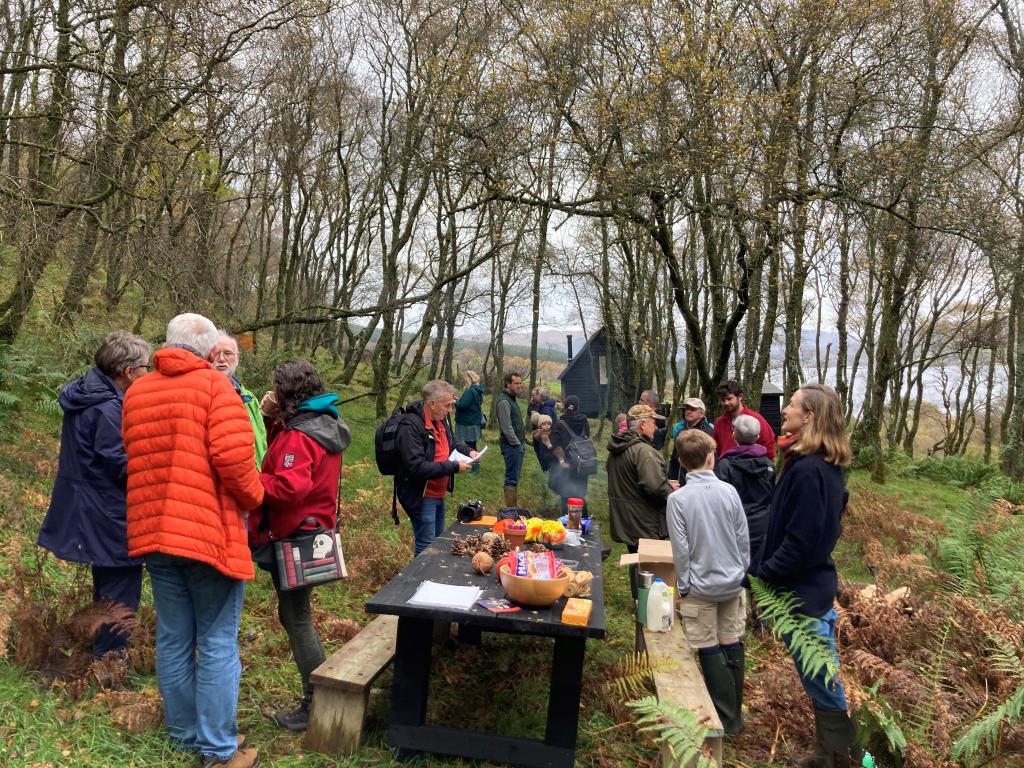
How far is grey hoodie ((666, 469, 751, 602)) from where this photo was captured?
415 centimetres

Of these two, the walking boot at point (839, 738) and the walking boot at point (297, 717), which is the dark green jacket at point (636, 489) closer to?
the walking boot at point (839, 738)

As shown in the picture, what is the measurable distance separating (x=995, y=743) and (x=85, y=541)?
15.3ft

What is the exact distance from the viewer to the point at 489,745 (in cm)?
361

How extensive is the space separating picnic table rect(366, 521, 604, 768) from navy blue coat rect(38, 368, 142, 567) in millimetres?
1552

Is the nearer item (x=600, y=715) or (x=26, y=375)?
(x=600, y=715)

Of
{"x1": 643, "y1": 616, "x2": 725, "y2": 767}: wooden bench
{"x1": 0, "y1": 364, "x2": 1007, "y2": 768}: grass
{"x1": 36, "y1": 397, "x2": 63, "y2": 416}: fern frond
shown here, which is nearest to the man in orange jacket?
{"x1": 0, "y1": 364, "x2": 1007, "y2": 768}: grass

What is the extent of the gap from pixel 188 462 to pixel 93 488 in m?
1.26

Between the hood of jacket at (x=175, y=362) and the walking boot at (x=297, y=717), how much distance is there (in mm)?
1964

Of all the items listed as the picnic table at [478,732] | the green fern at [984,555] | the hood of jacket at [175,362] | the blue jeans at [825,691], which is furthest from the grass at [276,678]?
the green fern at [984,555]

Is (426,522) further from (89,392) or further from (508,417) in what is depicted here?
(508,417)

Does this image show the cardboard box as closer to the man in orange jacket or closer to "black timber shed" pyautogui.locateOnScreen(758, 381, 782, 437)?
the man in orange jacket

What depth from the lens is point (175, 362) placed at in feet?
9.91

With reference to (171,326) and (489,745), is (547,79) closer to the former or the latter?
(171,326)

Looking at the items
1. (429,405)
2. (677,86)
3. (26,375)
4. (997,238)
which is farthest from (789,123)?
(26,375)
